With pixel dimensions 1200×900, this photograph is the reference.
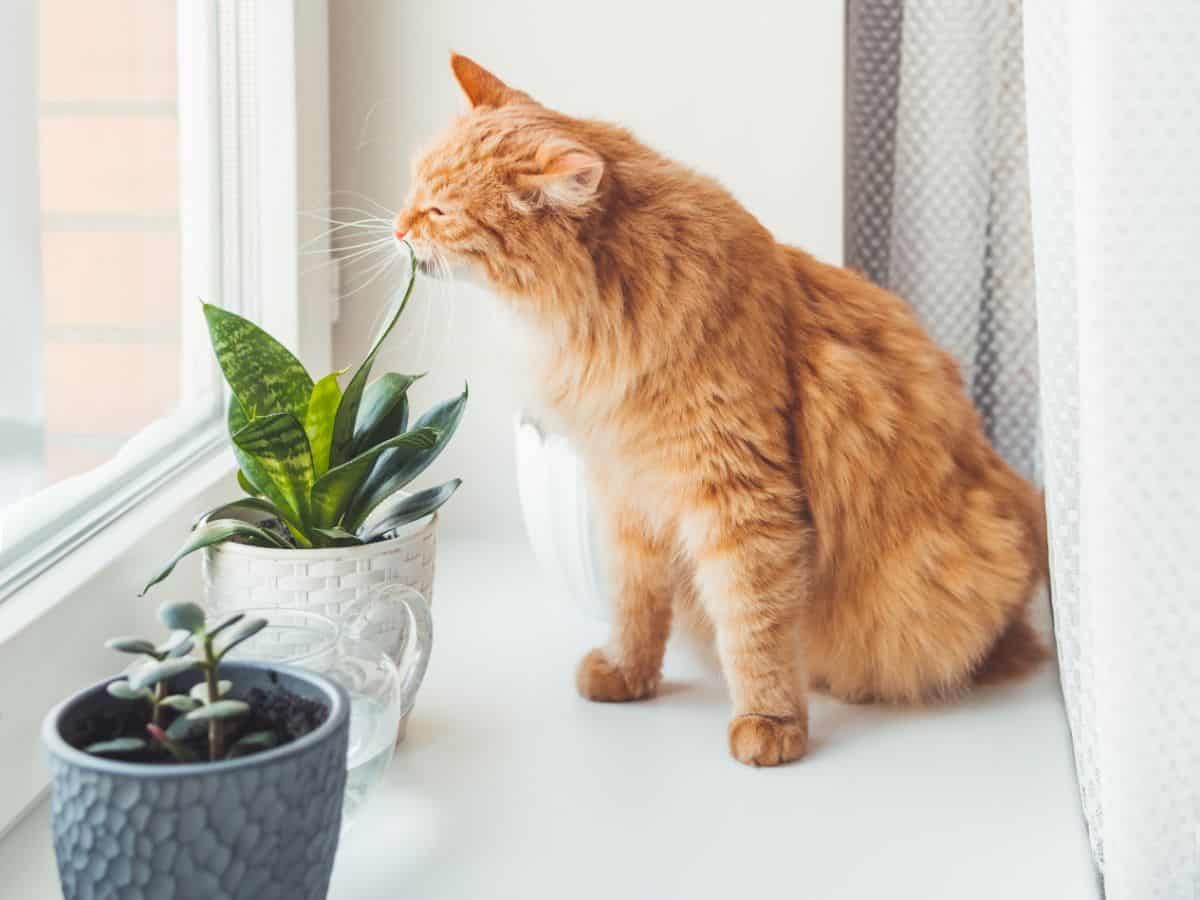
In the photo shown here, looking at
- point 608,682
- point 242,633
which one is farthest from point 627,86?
point 242,633

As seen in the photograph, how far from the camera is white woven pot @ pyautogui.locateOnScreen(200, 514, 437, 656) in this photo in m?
0.86

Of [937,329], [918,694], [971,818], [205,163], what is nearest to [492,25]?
[205,163]

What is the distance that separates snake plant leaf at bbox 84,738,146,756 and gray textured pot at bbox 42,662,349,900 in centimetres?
1

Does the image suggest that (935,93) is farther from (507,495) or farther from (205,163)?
(205,163)

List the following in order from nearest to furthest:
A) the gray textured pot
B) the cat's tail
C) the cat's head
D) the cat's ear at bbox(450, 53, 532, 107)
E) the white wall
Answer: the gray textured pot, the cat's head, the cat's ear at bbox(450, 53, 532, 107), the cat's tail, the white wall

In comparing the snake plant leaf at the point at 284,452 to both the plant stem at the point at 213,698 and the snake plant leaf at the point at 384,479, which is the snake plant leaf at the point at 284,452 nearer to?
the snake plant leaf at the point at 384,479

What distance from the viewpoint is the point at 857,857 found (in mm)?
842

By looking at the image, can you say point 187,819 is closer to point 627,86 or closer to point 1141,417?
point 1141,417

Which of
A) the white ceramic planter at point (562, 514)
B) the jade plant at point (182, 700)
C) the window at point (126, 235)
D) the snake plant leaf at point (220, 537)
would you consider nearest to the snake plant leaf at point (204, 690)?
the jade plant at point (182, 700)

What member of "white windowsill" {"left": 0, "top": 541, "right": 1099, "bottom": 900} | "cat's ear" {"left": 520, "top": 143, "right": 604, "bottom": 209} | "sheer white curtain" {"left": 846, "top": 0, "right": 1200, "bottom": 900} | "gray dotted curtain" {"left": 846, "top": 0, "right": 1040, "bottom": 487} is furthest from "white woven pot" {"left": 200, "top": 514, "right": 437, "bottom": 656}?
"gray dotted curtain" {"left": 846, "top": 0, "right": 1040, "bottom": 487}

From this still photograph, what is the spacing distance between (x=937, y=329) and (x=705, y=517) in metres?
0.57

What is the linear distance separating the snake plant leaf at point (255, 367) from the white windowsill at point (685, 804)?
0.95 feet

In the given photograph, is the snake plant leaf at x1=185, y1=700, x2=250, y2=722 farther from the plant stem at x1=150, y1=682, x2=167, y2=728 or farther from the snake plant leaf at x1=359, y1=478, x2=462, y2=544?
the snake plant leaf at x1=359, y1=478, x2=462, y2=544

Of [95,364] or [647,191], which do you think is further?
[95,364]
